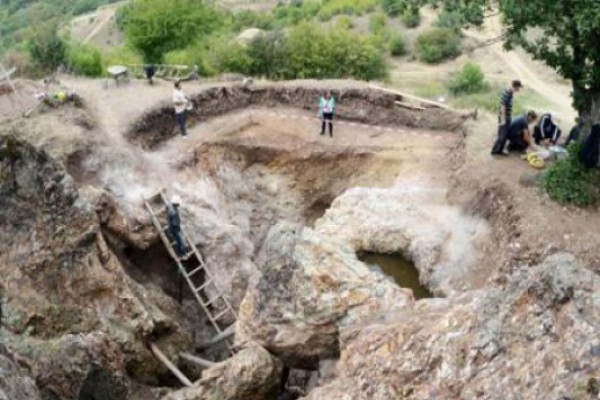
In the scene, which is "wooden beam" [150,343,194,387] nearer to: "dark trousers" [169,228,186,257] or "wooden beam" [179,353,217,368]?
"wooden beam" [179,353,217,368]

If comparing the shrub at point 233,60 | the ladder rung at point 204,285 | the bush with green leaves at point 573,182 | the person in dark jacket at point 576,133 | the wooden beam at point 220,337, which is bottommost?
the wooden beam at point 220,337

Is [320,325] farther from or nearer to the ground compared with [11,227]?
nearer to the ground

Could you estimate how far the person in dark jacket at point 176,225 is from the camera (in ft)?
66.8

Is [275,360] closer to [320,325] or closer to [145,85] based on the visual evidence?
[320,325]

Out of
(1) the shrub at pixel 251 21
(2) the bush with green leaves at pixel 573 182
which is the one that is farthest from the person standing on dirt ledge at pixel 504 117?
(1) the shrub at pixel 251 21

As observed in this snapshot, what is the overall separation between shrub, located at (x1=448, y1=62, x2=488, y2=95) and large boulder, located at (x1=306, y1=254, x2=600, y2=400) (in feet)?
76.4

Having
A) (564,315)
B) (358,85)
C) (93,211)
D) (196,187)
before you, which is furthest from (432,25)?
(564,315)

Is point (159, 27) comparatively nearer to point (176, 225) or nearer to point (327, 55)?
point (327, 55)

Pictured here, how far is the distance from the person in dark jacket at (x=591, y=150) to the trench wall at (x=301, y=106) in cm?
618

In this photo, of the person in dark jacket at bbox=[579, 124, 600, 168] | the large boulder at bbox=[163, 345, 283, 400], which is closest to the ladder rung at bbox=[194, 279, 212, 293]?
the large boulder at bbox=[163, 345, 283, 400]

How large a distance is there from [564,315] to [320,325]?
672 cm

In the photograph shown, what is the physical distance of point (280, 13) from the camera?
66875mm

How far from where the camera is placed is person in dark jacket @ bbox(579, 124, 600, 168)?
1861 centimetres

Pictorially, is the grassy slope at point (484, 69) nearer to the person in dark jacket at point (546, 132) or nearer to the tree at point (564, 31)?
the person in dark jacket at point (546, 132)
